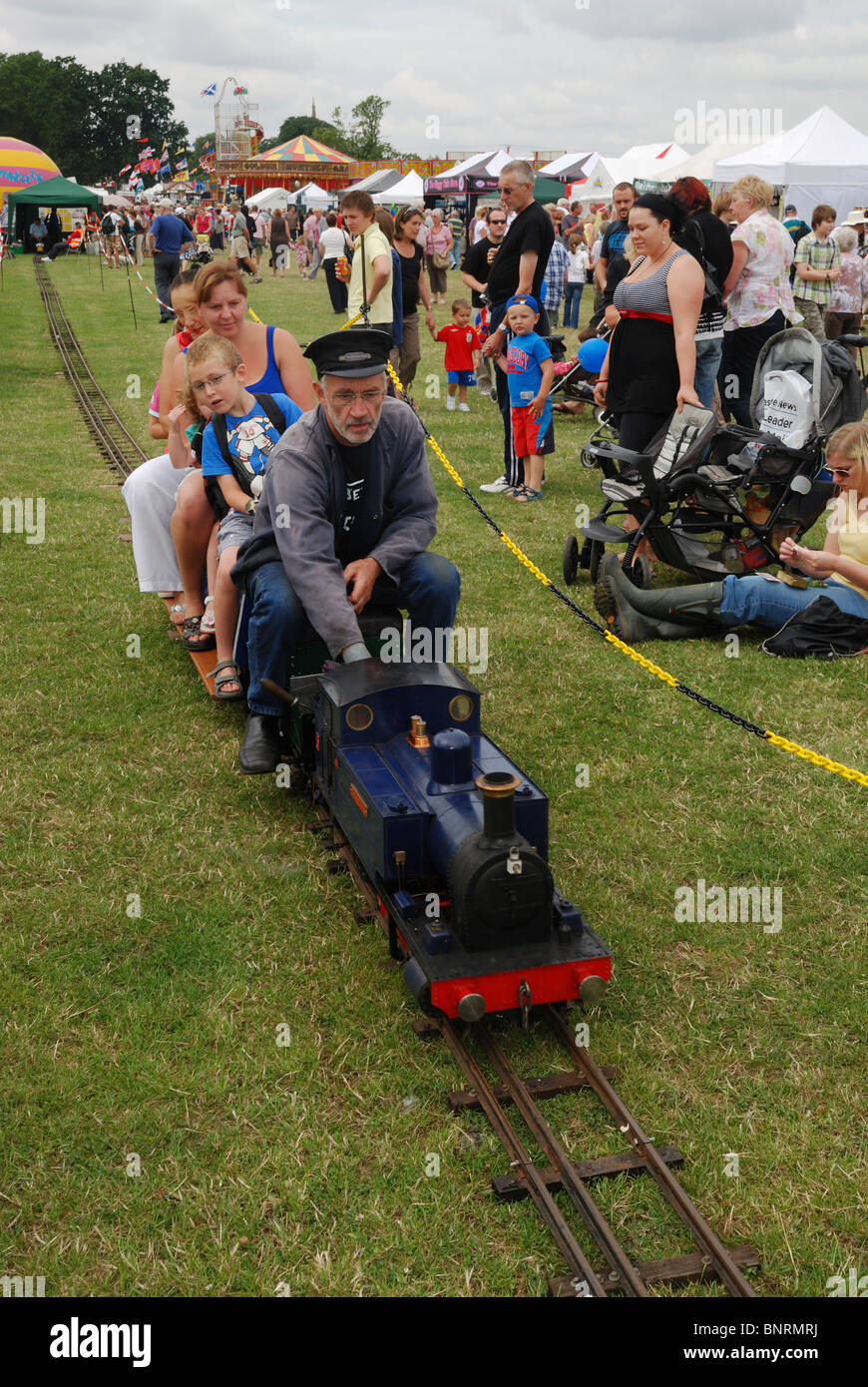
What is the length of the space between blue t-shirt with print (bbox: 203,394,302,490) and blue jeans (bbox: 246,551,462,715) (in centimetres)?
94

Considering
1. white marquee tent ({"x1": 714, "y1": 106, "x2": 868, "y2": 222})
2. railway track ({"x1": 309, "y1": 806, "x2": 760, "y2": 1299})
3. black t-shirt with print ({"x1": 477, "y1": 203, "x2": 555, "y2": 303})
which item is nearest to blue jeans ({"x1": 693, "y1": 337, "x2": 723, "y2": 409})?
black t-shirt with print ({"x1": 477, "y1": 203, "x2": 555, "y2": 303})

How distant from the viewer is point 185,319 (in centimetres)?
631

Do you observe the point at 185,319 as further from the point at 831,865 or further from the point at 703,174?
the point at 703,174

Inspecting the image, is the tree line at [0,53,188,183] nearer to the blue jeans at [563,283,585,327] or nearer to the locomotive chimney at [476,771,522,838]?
the blue jeans at [563,283,585,327]

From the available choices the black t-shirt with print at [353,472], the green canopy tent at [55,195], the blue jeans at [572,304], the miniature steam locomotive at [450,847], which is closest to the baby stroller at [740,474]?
the black t-shirt with print at [353,472]

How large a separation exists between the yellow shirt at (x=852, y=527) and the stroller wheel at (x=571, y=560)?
6.11 ft

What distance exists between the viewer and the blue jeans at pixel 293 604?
464cm

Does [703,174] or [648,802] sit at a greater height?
[703,174]

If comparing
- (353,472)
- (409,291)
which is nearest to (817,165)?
(409,291)

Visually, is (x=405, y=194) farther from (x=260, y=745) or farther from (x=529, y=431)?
(x=260, y=745)

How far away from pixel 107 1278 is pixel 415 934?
113 centimetres

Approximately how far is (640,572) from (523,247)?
3836 millimetres

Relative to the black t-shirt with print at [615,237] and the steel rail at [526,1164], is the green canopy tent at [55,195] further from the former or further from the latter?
the steel rail at [526,1164]

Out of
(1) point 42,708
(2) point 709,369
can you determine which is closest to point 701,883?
(1) point 42,708
